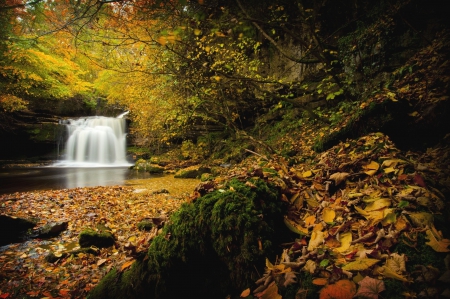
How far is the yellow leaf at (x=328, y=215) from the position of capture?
184cm

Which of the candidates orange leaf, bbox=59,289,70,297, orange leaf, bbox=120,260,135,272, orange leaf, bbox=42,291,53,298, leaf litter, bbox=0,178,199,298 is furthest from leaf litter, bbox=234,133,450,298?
orange leaf, bbox=42,291,53,298

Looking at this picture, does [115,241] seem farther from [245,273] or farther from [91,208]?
[245,273]

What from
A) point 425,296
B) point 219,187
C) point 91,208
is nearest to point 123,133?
point 91,208

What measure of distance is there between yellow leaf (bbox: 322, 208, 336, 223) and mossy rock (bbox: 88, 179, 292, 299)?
342mm

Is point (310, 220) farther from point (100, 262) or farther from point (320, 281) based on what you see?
point (100, 262)

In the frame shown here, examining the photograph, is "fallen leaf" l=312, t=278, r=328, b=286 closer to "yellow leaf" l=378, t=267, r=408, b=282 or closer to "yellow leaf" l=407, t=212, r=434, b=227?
"yellow leaf" l=378, t=267, r=408, b=282

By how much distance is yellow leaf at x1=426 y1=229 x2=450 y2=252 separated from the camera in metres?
1.20

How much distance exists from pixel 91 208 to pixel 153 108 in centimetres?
849

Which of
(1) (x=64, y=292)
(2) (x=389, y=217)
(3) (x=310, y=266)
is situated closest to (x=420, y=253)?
(2) (x=389, y=217)

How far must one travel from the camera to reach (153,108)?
14078 mm

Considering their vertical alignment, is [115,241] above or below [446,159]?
below

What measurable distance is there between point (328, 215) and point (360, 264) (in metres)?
0.63

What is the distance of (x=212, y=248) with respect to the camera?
197 centimetres

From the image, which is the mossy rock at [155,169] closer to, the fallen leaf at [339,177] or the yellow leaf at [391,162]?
the fallen leaf at [339,177]
